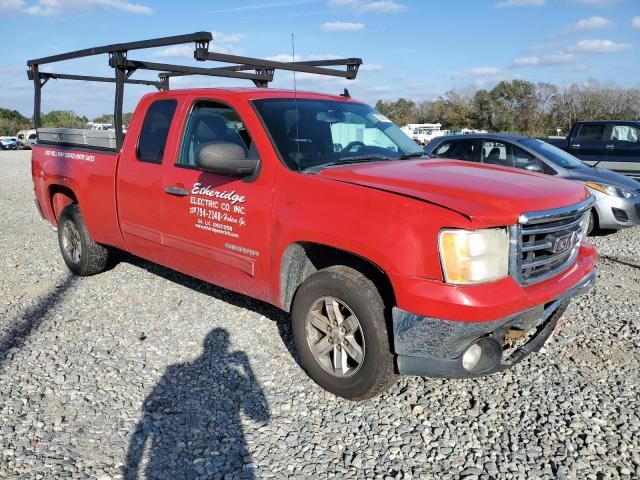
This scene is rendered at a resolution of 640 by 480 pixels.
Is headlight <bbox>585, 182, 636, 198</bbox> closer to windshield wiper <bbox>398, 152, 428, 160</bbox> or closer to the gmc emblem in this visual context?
windshield wiper <bbox>398, 152, 428, 160</bbox>

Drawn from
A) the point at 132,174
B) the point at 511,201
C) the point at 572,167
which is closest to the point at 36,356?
the point at 132,174

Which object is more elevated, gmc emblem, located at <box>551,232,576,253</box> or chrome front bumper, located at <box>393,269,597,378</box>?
gmc emblem, located at <box>551,232,576,253</box>

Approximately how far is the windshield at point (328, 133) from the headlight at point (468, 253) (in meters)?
1.25

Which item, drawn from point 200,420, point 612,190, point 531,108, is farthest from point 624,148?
point 531,108

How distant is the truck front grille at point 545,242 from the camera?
2.94 metres

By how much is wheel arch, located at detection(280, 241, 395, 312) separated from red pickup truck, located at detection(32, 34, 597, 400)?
1 cm

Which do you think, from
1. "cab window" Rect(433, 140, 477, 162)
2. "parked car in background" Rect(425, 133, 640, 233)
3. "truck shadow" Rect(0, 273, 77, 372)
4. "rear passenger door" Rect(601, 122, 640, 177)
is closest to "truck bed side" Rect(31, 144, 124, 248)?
"truck shadow" Rect(0, 273, 77, 372)

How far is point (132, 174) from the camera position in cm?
479

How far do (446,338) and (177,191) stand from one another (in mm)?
2439

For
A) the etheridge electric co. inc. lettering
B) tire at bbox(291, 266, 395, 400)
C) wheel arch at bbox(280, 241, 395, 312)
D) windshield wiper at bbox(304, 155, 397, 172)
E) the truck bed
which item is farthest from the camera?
the truck bed

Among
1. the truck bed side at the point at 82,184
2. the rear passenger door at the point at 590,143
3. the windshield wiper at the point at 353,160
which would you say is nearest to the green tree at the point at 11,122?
the rear passenger door at the point at 590,143

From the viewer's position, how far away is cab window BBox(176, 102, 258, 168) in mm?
4113

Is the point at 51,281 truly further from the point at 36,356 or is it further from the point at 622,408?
the point at 622,408

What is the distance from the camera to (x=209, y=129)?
14.3 ft
